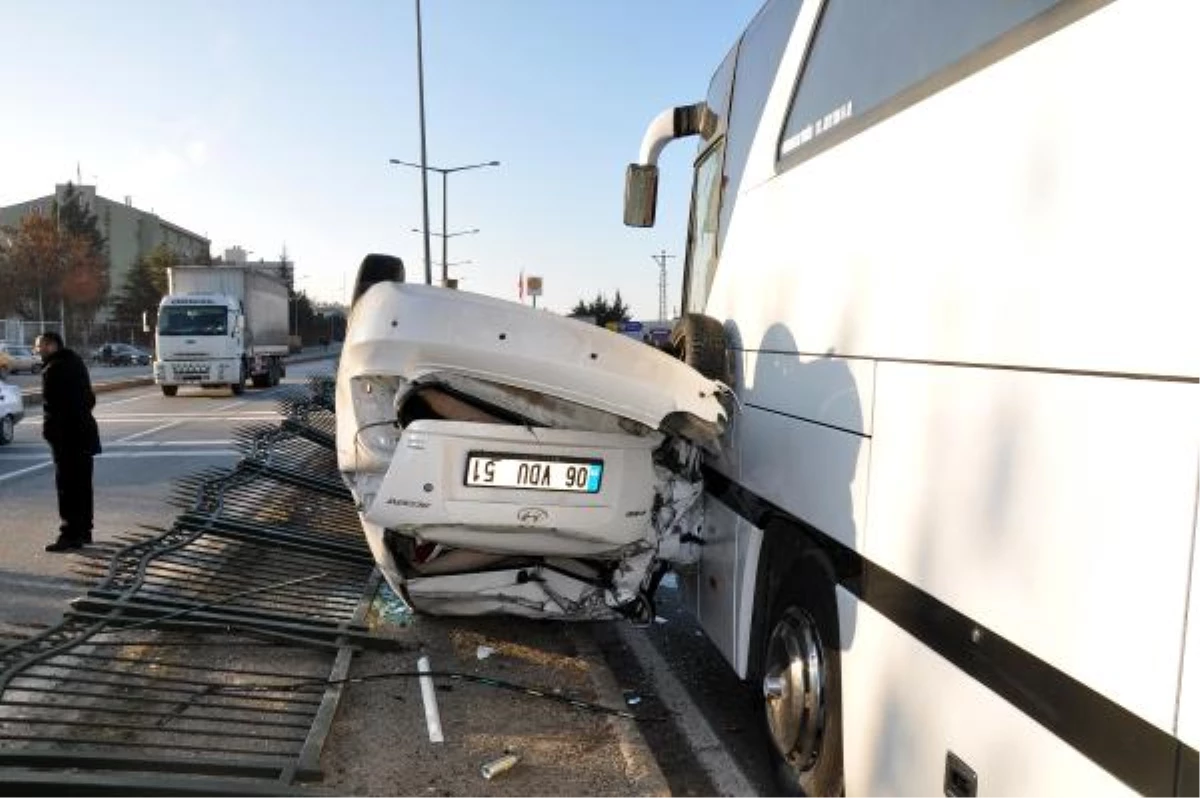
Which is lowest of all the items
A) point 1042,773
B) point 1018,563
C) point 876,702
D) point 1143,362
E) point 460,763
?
point 460,763

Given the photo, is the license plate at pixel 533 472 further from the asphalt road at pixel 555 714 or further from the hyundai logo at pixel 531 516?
the asphalt road at pixel 555 714

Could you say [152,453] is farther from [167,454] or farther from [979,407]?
[979,407]

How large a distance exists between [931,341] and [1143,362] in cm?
74

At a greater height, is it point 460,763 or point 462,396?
point 462,396

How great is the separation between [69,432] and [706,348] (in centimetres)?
626

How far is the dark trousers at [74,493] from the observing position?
7.74 m

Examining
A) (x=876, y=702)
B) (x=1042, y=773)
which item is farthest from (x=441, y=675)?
(x=1042, y=773)

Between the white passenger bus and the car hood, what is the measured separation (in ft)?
1.12

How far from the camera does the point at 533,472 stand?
147 inches

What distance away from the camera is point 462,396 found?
3896 mm

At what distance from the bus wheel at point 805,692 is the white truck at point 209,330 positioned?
25709mm

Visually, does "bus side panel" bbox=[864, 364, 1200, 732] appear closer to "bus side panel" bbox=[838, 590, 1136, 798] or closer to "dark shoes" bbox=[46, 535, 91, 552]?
"bus side panel" bbox=[838, 590, 1136, 798]

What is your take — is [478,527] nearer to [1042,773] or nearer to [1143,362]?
[1042,773]

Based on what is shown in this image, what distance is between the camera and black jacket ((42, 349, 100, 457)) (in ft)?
25.8
